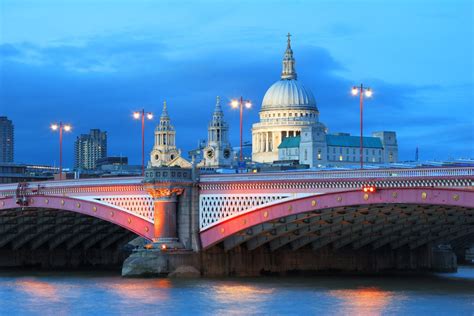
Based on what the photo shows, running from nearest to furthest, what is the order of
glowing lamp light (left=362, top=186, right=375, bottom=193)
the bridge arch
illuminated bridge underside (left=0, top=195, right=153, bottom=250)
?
glowing lamp light (left=362, top=186, right=375, bottom=193) → the bridge arch → illuminated bridge underside (left=0, top=195, right=153, bottom=250)

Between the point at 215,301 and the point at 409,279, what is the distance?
68.3ft

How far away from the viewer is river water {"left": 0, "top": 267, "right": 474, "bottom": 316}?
57938mm

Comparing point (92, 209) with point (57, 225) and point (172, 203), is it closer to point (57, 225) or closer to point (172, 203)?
point (172, 203)

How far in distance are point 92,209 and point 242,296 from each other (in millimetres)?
20796

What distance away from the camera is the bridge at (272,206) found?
6284cm

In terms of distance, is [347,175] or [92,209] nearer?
[347,175]

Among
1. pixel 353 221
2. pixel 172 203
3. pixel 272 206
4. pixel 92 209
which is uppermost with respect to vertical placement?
pixel 172 203

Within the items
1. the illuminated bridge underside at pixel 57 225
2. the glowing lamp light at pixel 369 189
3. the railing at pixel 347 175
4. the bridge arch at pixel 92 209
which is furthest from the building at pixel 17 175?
the glowing lamp light at pixel 369 189

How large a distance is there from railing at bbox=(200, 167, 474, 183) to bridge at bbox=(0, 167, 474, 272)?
2.2 inches

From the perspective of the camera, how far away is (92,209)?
81688 mm

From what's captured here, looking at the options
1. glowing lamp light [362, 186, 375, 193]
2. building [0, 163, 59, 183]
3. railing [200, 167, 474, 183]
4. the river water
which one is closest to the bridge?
railing [200, 167, 474, 183]

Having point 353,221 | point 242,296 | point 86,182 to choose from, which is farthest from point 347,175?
point 86,182

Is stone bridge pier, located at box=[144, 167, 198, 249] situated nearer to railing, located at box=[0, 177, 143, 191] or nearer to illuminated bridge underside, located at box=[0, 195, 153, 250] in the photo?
railing, located at box=[0, 177, 143, 191]

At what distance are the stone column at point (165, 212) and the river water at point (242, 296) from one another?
135 inches
